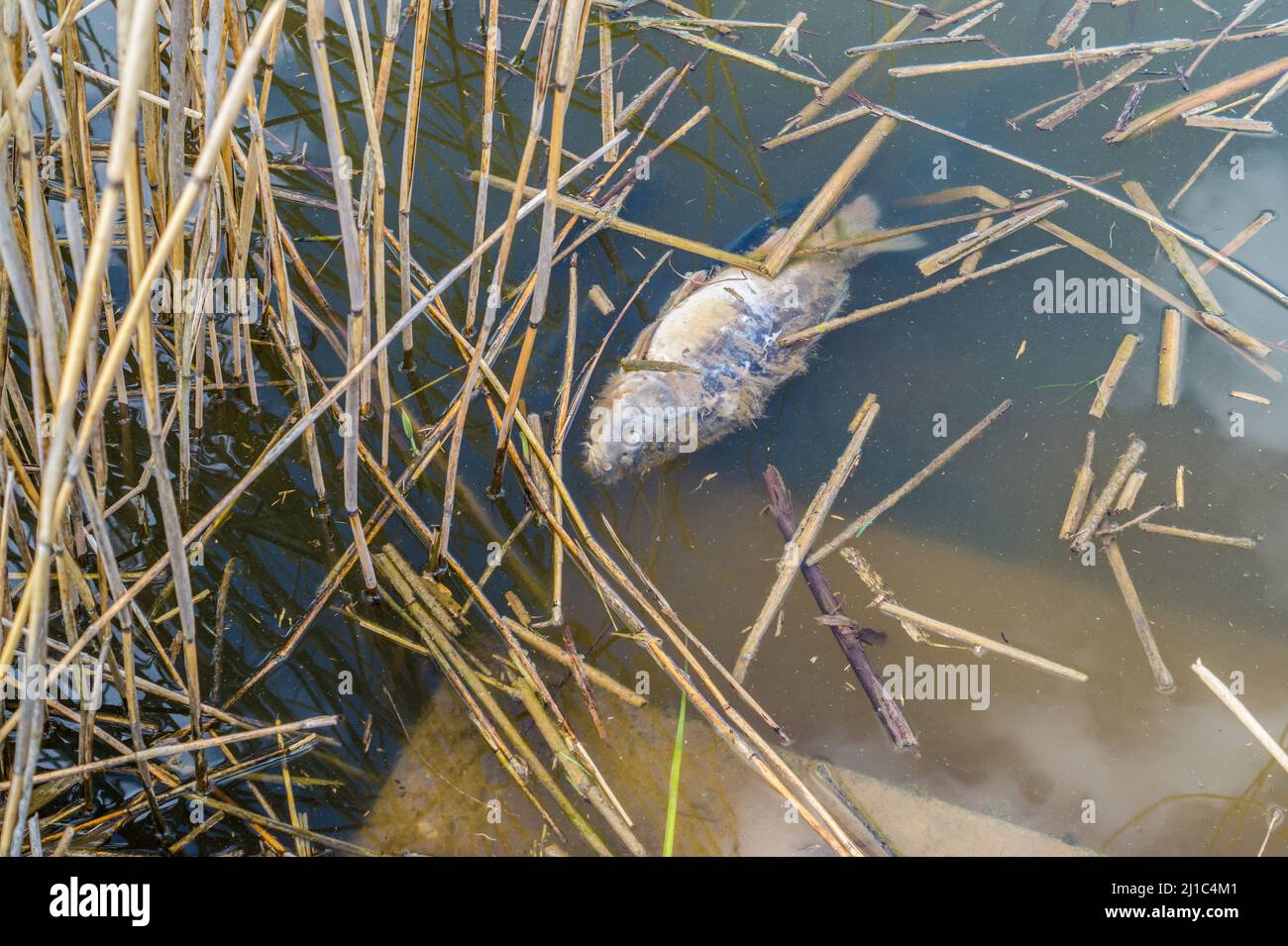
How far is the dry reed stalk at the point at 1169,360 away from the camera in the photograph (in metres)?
3.36

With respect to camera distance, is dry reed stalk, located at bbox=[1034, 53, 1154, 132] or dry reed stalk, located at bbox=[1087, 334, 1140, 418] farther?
dry reed stalk, located at bbox=[1034, 53, 1154, 132]

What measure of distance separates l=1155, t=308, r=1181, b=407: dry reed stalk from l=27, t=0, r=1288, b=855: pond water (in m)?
0.05

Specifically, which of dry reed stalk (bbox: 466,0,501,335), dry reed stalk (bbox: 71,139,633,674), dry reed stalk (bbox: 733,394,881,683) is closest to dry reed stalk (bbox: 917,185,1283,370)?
dry reed stalk (bbox: 733,394,881,683)

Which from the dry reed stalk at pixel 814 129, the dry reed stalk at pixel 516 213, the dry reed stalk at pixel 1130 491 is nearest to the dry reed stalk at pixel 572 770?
the dry reed stalk at pixel 516 213

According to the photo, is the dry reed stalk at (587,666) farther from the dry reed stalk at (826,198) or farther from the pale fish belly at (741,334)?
the dry reed stalk at (826,198)

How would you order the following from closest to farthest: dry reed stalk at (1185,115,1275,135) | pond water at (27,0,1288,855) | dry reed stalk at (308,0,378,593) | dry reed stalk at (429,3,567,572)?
dry reed stalk at (308,0,378,593) < dry reed stalk at (429,3,567,572) < pond water at (27,0,1288,855) < dry reed stalk at (1185,115,1275,135)

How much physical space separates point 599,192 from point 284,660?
2.29 meters

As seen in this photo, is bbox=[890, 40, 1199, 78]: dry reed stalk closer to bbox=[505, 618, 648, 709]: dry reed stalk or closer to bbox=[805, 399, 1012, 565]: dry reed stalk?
bbox=[805, 399, 1012, 565]: dry reed stalk

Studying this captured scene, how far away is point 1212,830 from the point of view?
Result: 8.43 feet

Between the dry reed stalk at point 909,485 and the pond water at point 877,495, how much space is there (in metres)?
0.04

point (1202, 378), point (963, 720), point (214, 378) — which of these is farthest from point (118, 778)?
point (1202, 378)

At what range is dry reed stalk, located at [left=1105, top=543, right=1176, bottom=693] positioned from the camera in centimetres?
281

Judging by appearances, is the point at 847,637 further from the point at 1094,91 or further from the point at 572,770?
the point at 1094,91

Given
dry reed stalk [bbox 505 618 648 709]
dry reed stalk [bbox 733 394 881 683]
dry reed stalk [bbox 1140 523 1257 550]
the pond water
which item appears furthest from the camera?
dry reed stalk [bbox 1140 523 1257 550]
